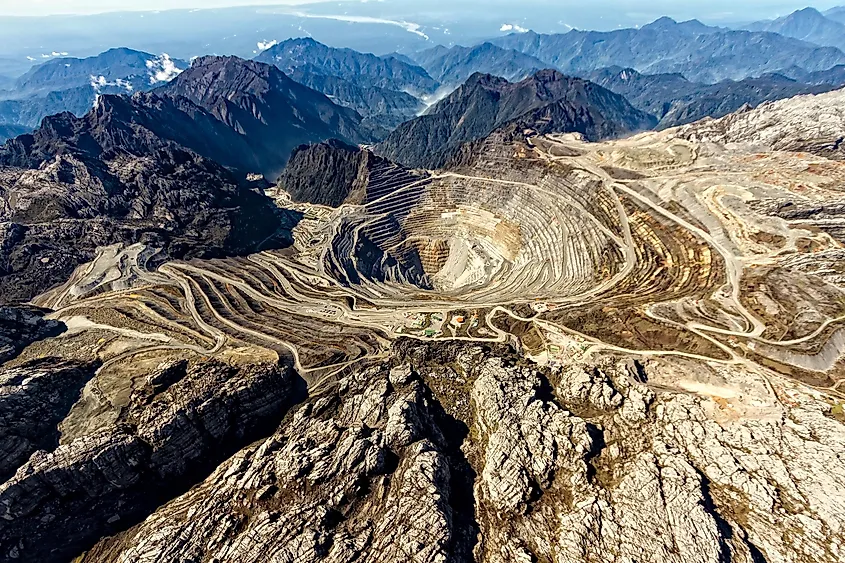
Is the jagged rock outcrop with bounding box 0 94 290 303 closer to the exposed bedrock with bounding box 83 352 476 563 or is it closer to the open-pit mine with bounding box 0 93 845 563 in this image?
the open-pit mine with bounding box 0 93 845 563

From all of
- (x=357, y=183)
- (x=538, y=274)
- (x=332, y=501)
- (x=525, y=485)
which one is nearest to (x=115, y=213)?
(x=357, y=183)

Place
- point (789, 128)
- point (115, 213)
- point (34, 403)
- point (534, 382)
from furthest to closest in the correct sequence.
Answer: point (115, 213)
point (789, 128)
point (534, 382)
point (34, 403)

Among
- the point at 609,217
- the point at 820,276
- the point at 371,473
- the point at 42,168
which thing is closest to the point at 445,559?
the point at 371,473

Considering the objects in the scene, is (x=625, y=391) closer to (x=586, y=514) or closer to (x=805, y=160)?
(x=586, y=514)

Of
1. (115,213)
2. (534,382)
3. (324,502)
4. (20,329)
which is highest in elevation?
(534,382)

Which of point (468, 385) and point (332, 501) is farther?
point (468, 385)

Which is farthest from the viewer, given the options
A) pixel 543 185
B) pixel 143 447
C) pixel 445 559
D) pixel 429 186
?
pixel 429 186

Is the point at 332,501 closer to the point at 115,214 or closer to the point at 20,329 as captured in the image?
the point at 20,329

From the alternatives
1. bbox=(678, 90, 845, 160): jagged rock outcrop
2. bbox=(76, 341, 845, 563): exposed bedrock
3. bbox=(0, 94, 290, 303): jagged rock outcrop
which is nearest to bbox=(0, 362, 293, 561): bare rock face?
bbox=(76, 341, 845, 563): exposed bedrock
